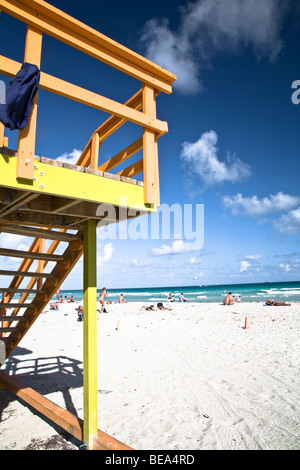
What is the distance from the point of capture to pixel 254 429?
4.29 meters

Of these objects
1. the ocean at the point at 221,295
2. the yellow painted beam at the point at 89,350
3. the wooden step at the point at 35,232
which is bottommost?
the ocean at the point at 221,295

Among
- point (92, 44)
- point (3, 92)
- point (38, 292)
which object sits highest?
point (92, 44)

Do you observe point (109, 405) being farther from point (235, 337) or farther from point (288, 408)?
point (235, 337)

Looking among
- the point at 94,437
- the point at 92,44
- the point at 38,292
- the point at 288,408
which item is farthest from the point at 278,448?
the point at 92,44

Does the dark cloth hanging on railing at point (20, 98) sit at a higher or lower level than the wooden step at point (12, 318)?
higher

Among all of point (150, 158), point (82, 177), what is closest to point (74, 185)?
point (82, 177)

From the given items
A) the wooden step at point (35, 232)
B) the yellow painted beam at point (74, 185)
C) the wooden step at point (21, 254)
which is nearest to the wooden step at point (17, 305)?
the wooden step at point (21, 254)

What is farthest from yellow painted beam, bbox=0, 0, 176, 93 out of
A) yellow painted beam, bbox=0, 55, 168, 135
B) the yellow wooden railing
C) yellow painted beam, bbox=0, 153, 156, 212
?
yellow painted beam, bbox=0, 153, 156, 212

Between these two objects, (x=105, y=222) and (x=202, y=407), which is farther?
(x=202, y=407)

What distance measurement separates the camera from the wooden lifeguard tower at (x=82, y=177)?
2898mm

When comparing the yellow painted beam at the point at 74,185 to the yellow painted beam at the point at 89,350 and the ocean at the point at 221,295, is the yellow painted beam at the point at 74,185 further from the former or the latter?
the ocean at the point at 221,295

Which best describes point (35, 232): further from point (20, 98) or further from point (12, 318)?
point (12, 318)

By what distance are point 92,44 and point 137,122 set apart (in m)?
1.00

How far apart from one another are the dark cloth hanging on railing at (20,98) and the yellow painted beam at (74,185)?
0.34 m
